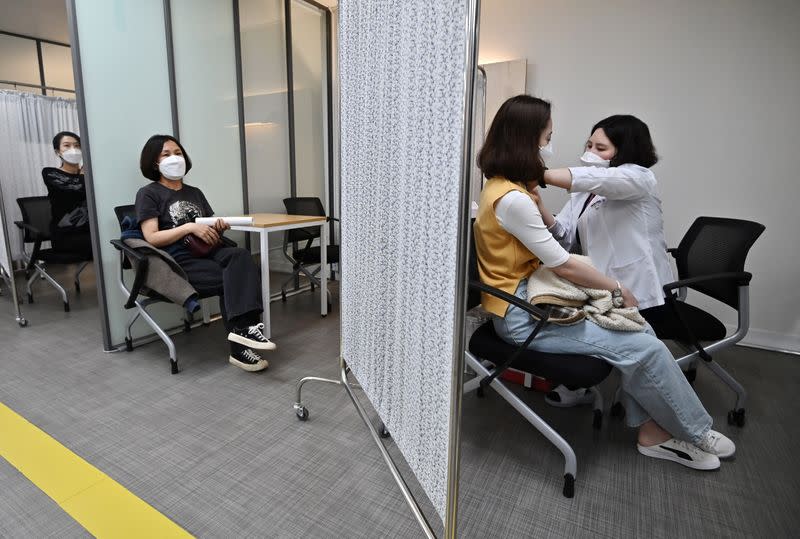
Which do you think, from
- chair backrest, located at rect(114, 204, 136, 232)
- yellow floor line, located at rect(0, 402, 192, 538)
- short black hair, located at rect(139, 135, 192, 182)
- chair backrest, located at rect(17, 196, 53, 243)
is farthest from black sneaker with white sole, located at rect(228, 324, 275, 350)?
chair backrest, located at rect(17, 196, 53, 243)

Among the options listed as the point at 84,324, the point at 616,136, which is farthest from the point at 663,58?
the point at 84,324

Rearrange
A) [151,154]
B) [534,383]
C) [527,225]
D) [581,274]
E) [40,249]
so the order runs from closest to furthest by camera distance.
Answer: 1. [527,225]
2. [581,274]
3. [534,383]
4. [151,154]
5. [40,249]

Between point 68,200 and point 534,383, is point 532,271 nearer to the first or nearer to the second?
point 534,383

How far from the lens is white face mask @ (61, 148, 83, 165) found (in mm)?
3361

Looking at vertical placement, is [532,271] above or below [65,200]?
below

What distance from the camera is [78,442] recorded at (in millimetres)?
1767

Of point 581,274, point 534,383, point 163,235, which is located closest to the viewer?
point 581,274

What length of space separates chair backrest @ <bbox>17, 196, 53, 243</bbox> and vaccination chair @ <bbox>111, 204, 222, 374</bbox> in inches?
63.0

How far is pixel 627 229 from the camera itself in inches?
75.4

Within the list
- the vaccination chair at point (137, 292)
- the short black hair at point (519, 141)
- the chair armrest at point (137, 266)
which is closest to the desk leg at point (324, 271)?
the vaccination chair at point (137, 292)

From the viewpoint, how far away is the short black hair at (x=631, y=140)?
1.87m

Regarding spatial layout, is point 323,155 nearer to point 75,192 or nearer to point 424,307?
point 75,192

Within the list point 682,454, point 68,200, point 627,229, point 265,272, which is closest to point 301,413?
point 265,272

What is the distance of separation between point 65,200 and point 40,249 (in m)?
0.45
